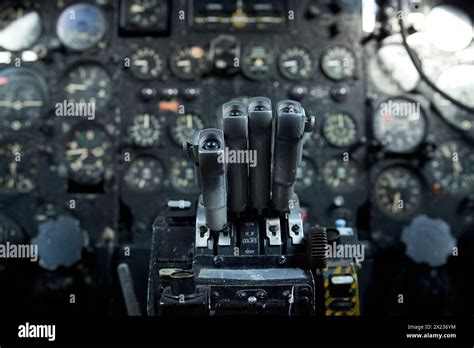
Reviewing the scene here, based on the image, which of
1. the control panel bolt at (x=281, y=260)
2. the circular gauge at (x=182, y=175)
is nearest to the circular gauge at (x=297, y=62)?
the circular gauge at (x=182, y=175)

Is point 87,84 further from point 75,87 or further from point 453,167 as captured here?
point 453,167

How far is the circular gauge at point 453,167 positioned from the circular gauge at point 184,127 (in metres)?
2.43

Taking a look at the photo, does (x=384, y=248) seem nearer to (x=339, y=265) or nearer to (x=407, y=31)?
(x=407, y=31)

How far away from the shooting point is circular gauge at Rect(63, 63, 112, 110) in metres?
Result: 7.12

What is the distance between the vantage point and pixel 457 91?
7156 mm

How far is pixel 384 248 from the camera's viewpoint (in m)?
7.00

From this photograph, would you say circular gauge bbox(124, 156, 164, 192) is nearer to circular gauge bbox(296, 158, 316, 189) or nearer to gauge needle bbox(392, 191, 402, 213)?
circular gauge bbox(296, 158, 316, 189)

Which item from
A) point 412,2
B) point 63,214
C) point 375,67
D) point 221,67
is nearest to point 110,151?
point 63,214

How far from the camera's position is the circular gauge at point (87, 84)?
712 cm

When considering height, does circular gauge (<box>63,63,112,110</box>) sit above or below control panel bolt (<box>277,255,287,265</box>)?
above

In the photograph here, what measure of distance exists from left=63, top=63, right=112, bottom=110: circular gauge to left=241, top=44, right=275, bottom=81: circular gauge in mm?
1421

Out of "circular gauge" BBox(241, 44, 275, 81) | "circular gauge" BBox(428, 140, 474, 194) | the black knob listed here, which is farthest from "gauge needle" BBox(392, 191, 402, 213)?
the black knob

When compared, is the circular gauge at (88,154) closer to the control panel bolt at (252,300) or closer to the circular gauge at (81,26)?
the circular gauge at (81,26)

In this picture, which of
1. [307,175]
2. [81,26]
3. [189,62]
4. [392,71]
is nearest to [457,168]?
[392,71]
